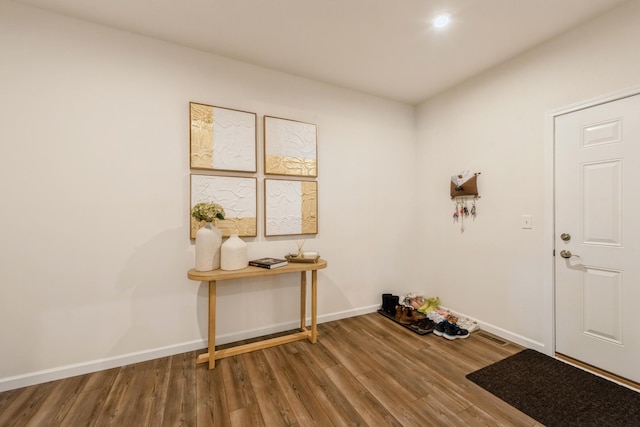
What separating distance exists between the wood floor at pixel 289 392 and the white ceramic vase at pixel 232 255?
774mm

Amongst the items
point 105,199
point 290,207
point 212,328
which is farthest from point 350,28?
point 212,328

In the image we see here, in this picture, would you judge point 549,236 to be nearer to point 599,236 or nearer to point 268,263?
point 599,236

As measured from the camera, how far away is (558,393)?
1.76 metres

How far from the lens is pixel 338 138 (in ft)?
9.80

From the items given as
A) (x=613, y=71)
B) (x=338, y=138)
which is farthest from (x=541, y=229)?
(x=338, y=138)

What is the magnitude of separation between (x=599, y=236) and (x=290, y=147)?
263 cm

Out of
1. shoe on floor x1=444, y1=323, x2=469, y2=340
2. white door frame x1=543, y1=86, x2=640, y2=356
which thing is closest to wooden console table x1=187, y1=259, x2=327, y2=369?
shoe on floor x1=444, y1=323, x2=469, y2=340

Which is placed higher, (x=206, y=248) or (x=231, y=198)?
(x=231, y=198)

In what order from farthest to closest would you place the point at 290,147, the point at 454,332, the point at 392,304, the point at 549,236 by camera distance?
the point at 392,304 < the point at 290,147 < the point at 454,332 < the point at 549,236

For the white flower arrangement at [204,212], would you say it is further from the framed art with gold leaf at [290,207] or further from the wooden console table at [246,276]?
the framed art with gold leaf at [290,207]

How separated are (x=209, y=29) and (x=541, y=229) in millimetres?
3216

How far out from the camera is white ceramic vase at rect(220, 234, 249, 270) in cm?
216

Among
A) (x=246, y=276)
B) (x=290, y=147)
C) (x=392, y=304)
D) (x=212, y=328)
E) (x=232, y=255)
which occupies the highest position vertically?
(x=290, y=147)

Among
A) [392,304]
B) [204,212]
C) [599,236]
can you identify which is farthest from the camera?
[392,304]
